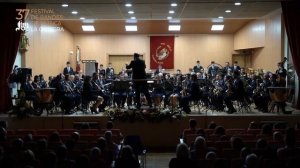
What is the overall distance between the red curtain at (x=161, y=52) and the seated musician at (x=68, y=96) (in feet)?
40.6

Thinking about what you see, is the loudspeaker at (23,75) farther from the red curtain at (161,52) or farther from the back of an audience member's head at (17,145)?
the red curtain at (161,52)

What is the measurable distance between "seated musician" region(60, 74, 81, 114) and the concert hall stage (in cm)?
52

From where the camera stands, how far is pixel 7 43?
1619 cm

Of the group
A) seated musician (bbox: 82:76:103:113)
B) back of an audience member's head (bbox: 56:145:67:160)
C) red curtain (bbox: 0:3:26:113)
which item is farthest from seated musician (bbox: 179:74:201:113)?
back of an audience member's head (bbox: 56:145:67:160)

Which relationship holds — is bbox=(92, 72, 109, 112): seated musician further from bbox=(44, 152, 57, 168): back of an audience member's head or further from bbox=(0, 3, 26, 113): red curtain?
bbox=(44, 152, 57, 168): back of an audience member's head

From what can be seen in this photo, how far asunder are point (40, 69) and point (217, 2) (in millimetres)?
9590

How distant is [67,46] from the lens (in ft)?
86.8

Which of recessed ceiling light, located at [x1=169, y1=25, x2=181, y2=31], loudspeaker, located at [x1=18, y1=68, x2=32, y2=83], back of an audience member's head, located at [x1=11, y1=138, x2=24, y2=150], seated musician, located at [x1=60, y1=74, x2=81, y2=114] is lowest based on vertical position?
back of an audience member's head, located at [x1=11, y1=138, x2=24, y2=150]

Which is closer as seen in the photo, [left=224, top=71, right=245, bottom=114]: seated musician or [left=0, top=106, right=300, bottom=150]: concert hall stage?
[left=0, top=106, right=300, bottom=150]: concert hall stage

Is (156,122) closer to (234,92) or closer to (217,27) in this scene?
(234,92)

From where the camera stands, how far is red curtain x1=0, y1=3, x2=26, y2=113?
52.4 feet

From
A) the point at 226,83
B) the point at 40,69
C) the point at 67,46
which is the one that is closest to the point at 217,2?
the point at 226,83

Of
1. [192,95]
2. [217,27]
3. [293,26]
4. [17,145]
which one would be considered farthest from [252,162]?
[217,27]

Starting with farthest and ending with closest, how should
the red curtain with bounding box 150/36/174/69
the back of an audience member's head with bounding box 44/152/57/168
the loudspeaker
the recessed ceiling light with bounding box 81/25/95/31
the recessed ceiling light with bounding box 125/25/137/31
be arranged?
the red curtain with bounding box 150/36/174/69 → the recessed ceiling light with bounding box 81/25/95/31 → the recessed ceiling light with bounding box 125/25/137/31 → the loudspeaker → the back of an audience member's head with bounding box 44/152/57/168
